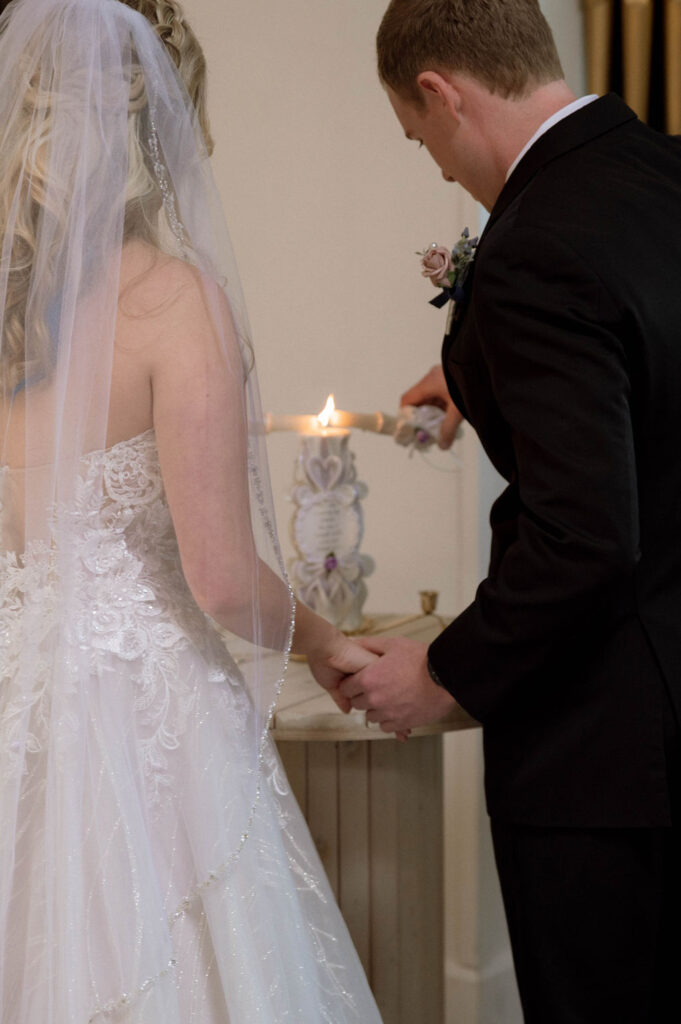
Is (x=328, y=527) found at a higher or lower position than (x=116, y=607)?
higher

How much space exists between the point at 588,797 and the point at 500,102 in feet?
2.90

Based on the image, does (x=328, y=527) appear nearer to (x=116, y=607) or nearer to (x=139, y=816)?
(x=116, y=607)

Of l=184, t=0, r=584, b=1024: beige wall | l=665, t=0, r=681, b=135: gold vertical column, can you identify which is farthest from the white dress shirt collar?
l=665, t=0, r=681, b=135: gold vertical column

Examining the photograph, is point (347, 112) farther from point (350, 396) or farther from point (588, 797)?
point (588, 797)

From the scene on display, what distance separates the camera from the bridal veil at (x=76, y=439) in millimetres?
1124

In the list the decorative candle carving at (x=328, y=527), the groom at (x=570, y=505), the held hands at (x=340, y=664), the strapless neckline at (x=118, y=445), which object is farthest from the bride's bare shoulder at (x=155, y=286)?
the decorative candle carving at (x=328, y=527)

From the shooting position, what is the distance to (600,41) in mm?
2580

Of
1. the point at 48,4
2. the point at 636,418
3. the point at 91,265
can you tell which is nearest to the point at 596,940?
the point at 636,418

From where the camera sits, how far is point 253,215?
3.01 m

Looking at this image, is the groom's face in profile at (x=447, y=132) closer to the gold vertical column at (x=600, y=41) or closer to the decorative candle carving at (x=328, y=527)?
the decorative candle carving at (x=328, y=527)

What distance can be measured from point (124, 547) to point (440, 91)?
724mm

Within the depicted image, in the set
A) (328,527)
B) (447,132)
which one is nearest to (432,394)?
(328,527)

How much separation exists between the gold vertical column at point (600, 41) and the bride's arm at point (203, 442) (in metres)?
1.74

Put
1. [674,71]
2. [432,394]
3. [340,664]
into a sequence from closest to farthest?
[340,664]
[432,394]
[674,71]
